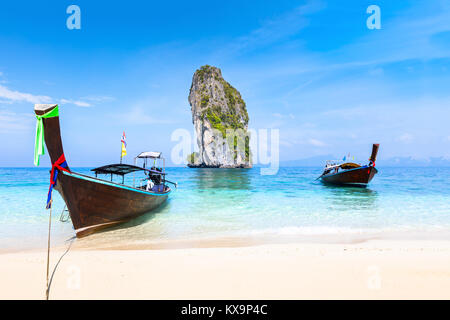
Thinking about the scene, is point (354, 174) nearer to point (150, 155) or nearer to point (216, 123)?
point (150, 155)

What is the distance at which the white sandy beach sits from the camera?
370 centimetres

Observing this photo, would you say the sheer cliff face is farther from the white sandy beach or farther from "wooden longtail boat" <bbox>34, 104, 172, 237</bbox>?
the white sandy beach

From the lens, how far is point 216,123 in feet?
285

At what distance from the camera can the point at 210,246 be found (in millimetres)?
6574

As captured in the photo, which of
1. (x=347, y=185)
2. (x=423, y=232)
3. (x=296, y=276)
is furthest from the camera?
(x=347, y=185)

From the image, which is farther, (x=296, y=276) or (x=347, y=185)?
(x=347, y=185)

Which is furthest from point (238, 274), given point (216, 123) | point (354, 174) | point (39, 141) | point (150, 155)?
point (216, 123)

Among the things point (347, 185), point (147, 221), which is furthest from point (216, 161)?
point (147, 221)

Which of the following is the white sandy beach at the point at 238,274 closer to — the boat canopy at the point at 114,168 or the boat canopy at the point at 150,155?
the boat canopy at the point at 114,168

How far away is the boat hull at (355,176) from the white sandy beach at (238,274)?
19669 millimetres

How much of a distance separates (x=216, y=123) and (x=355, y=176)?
6707 centimetres
